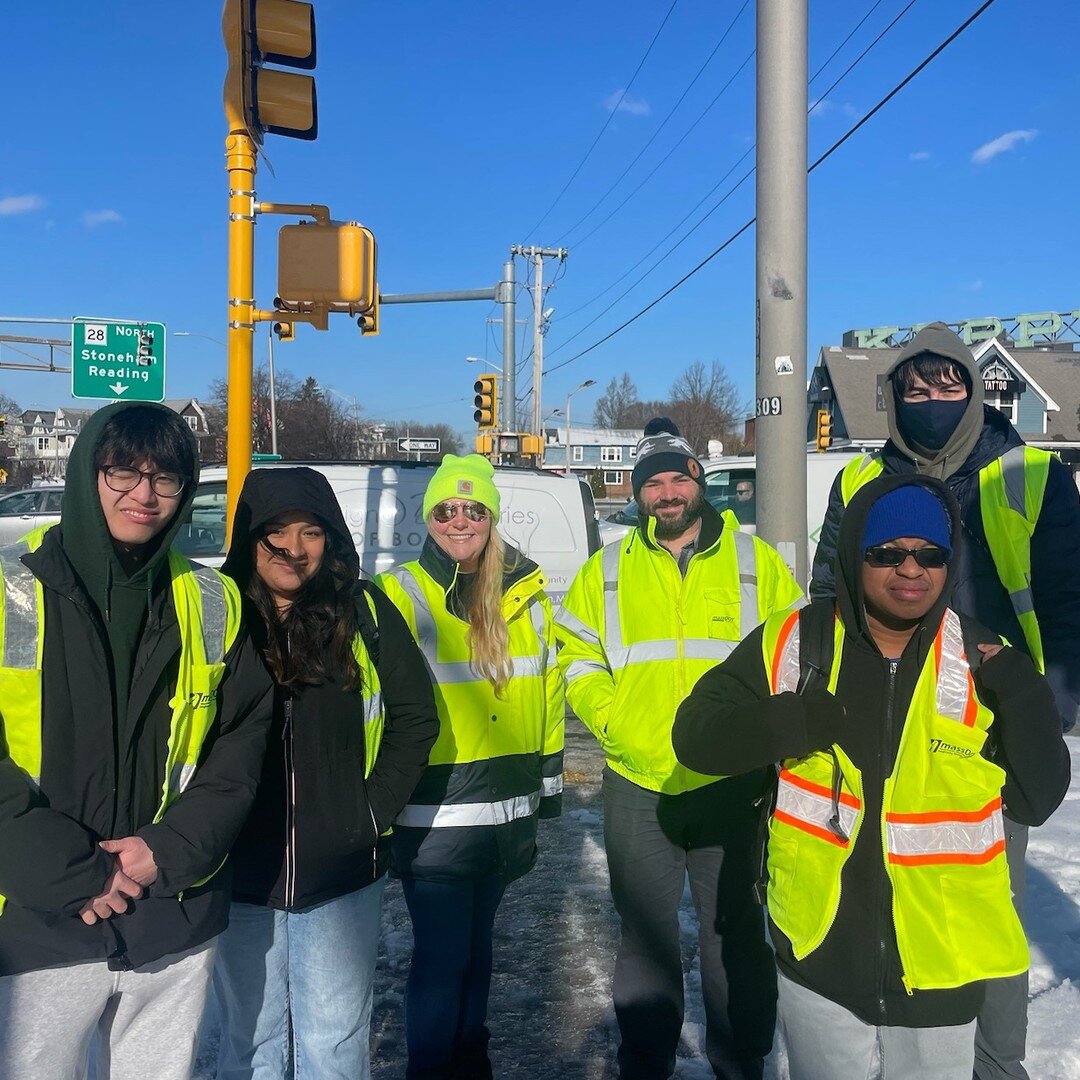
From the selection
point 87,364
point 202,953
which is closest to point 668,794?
point 202,953

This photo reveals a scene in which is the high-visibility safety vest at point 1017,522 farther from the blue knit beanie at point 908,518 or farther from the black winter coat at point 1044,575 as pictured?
the blue knit beanie at point 908,518

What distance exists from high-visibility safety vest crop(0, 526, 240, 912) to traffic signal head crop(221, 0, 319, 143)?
10.0ft

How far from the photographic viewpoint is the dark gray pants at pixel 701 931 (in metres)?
2.98

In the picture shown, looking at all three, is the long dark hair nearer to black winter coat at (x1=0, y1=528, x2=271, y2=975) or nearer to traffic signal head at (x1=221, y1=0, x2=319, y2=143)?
black winter coat at (x1=0, y1=528, x2=271, y2=975)

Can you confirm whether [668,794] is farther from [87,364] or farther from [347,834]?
[87,364]

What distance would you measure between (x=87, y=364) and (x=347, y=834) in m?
Answer: 7.49

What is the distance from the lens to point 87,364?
8.65m

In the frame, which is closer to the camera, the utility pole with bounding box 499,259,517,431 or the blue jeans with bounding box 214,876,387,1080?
the blue jeans with bounding box 214,876,387,1080

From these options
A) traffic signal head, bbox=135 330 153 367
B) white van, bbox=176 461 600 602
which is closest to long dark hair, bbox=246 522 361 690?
white van, bbox=176 461 600 602

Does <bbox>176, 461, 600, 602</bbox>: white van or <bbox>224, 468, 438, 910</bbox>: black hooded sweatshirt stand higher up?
<bbox>176, 461, 600, 602</bbox>: white van

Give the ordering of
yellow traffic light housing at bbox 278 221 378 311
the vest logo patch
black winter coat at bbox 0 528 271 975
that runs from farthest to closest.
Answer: yellow traffic light housing at bbox 278 221 378 311 → the vest logo patch → black winter coat at bbox 0 528 271 975

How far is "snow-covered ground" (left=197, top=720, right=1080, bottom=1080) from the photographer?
3.18 metres

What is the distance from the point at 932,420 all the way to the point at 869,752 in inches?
44.2

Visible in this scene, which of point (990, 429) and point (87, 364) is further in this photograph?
point (87, 364)
